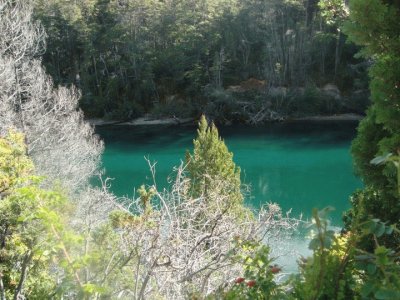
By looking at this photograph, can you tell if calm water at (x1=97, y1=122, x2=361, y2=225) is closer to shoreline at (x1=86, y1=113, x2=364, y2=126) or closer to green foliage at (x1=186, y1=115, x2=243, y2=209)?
shoreline at (x1=86, y1=113, x2=364, y2=126)

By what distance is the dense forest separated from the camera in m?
31.8

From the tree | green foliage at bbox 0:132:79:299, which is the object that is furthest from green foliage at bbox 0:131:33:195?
the tree

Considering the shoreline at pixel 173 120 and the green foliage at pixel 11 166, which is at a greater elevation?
the green foliage at pixel 11 166

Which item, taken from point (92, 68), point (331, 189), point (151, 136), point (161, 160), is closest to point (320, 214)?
point (331, 189)

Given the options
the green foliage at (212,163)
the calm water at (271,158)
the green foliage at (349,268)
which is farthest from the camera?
the calm water at (271,158)

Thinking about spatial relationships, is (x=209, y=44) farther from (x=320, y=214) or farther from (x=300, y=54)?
(x=320, y=214)

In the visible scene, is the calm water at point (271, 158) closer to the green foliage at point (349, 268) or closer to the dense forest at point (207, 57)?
the dense forest at point (207, 57)

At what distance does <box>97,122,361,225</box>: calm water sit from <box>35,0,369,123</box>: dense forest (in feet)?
6.23

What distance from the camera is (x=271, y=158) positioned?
966 inches

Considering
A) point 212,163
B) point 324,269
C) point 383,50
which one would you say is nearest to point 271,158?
point 212,163

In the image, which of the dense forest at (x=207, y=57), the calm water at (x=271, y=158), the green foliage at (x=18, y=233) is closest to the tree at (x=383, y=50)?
the green foliage at (x=18, y=233)

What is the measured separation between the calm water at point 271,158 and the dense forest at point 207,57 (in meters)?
1.90

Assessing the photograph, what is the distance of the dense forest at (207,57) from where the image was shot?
31.8 m

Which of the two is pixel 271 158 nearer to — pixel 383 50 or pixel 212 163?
pixel 212 163
